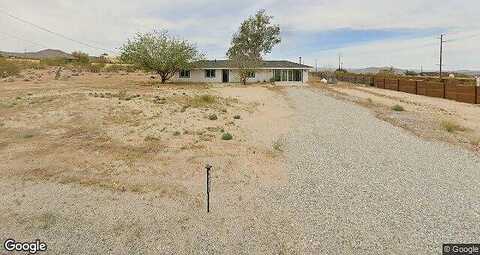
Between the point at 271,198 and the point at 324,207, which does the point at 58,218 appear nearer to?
the point at 271,198

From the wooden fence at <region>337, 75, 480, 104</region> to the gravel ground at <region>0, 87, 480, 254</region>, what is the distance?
70.2ft

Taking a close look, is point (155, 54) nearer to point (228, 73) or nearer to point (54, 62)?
point (228, 73)

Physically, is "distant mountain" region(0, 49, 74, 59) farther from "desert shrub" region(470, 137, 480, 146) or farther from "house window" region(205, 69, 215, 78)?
"desert shrub" region(470, 137, 480, 146)

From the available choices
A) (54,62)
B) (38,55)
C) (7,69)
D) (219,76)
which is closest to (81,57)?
(54,62)

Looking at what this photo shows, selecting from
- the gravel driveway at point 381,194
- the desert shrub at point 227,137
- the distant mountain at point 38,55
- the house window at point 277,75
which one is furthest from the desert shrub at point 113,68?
the gravel driveway at point 381,194

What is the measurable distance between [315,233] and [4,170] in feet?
24.5

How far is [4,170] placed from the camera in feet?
→ 26.1

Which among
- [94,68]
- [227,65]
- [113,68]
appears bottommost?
[227,65]

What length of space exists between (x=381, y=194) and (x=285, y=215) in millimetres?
2178

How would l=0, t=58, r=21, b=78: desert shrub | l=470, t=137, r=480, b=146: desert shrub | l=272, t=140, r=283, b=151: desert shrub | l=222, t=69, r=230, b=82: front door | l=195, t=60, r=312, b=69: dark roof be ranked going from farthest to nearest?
l=222, t=69, r=230, b=82: front door, l=195, t=60, r=312, b=69: dark roof, l=0, t=58, r=21, b=78: desert shrub, l=470, t=137, r=480, b=146: desert shrub, l=272, t=140, r=283, b=151: desert shrub

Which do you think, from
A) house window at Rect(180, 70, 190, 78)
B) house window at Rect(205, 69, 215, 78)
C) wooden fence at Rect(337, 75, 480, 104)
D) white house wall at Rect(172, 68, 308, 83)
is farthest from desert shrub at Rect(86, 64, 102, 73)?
wooden fence at Rect(337, 75, 480, 104)

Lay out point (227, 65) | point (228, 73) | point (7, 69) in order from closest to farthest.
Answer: point (227, 65)
point (7, 69)
point (228, 73)

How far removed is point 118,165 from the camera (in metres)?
8.34

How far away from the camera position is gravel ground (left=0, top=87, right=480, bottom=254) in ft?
15.4
